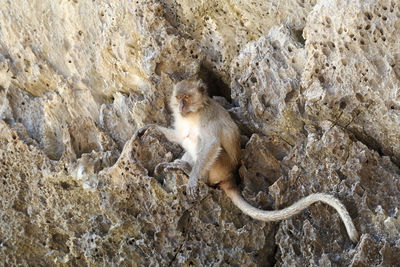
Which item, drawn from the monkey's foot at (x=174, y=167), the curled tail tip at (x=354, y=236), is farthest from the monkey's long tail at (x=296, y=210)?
the monkey's foot at (x=174, y=167)

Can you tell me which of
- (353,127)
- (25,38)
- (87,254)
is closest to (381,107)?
(353,127)

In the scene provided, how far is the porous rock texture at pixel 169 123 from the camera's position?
14.4ft

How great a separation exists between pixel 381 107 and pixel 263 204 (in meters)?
1.28

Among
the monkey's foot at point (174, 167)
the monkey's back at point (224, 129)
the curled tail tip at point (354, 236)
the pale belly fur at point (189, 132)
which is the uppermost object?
the curled tail tip at point (354, 236)

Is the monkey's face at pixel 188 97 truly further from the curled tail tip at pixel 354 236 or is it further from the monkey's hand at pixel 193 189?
the curled tail tip at pixel 354 236

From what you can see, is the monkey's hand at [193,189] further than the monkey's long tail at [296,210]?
Yes

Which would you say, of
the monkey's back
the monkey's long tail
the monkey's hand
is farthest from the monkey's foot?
the monkey's long tail

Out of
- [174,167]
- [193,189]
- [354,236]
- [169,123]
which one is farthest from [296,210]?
[169,123]

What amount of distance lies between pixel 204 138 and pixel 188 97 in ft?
1.32

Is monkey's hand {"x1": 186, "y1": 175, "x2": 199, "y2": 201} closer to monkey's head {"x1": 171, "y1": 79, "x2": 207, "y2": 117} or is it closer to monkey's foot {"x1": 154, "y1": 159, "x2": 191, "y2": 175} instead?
monkey's foot {"x1": 154, "y1": 159, "x2": 191, "y2": 175}

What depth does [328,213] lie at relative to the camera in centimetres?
442

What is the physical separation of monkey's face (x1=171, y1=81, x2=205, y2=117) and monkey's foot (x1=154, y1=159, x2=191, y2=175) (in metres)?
0.45

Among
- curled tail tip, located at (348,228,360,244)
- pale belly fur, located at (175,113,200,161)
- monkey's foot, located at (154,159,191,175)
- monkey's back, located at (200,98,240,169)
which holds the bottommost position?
monkey's foot, located at (154,159,191,175)

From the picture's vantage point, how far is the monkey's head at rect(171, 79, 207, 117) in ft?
16.0
